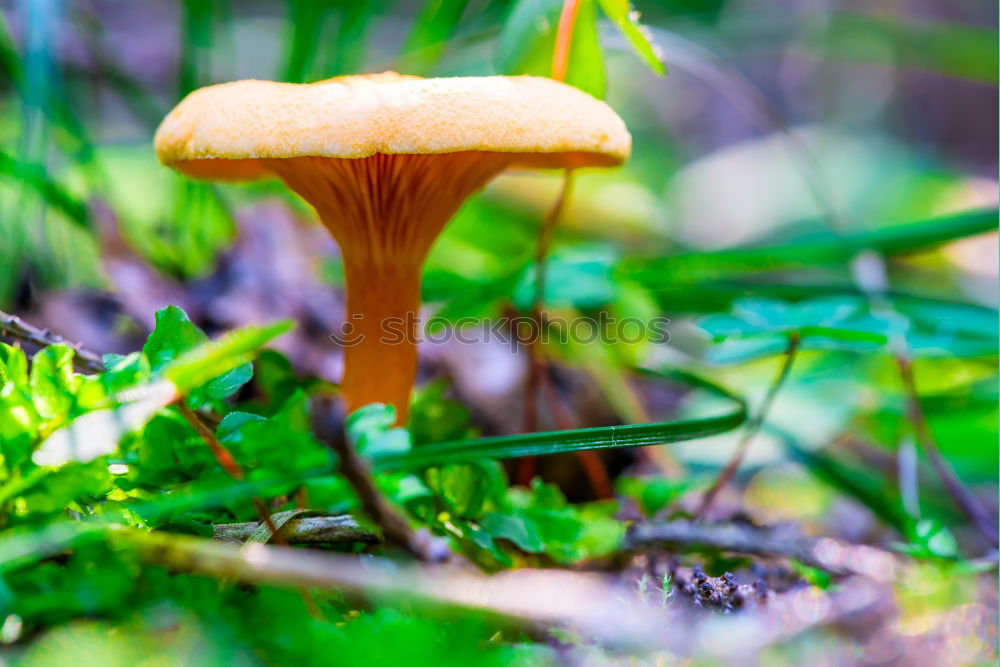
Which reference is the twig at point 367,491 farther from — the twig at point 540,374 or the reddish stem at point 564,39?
the reddish stem at point 564,39

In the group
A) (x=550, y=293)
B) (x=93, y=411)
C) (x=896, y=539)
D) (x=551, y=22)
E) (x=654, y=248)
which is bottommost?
(x=896, y=539)

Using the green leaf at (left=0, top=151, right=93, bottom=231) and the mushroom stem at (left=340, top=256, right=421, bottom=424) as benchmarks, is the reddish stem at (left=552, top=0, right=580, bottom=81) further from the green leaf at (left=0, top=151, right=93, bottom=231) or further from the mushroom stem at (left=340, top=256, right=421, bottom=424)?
the green leaf at (left=0, top=151, right=93, bottom=231)

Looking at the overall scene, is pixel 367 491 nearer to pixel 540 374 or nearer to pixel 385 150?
pixel 385 150

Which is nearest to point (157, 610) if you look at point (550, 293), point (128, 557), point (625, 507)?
point (128, 557)

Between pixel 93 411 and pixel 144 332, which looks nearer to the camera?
pixel 93 411

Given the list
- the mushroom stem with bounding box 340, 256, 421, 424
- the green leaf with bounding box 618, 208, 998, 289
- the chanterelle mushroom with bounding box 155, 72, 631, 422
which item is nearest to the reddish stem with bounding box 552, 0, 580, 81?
the chanterelle mushroom with bounding box 155, 72, 631, 422

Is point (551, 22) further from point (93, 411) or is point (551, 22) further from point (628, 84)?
point (628, 84)

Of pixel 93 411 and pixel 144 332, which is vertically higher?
pixel 93 411

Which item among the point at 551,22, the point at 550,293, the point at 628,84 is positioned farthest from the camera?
the point at 628,84
